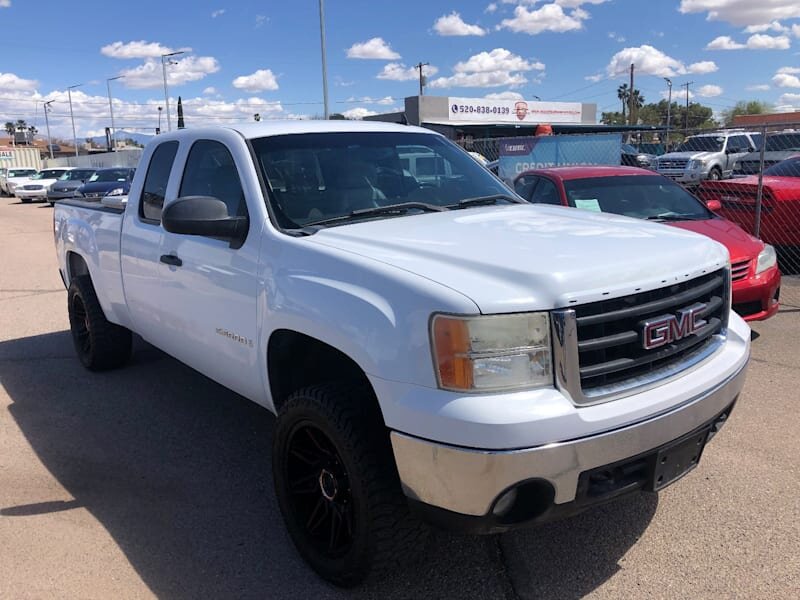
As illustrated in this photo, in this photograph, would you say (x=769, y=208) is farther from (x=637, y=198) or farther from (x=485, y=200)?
(x=485, y=200)

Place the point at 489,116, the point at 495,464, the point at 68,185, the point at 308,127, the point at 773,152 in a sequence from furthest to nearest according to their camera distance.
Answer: the point at 489,116 → the point at 68,185 → the point at 773,152 → the point at 308,127 → the point at 495,464

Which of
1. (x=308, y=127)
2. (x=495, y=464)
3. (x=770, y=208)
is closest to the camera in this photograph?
(x=495, y=464)

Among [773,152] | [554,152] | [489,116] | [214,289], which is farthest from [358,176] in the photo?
[489,116]

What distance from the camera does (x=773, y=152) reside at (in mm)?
20891

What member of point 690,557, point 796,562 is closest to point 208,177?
point 690,557

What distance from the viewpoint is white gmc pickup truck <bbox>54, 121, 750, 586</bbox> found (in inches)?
92.7

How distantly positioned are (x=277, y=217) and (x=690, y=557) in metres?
2.41

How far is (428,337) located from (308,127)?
2.06 m

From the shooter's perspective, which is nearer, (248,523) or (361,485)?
(361,485)

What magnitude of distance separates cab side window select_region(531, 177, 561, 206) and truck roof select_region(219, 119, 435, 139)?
10.1ft

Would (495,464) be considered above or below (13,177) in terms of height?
below

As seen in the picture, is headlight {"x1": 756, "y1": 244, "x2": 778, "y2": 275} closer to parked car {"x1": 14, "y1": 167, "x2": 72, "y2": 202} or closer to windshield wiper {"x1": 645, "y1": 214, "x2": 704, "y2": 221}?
windshield wiper {"x1": 645, "y1": 214, "x2": 704, "y2": 221}

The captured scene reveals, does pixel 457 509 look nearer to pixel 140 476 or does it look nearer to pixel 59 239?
pixel 140 476

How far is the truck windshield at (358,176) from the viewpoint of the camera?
347 cm
